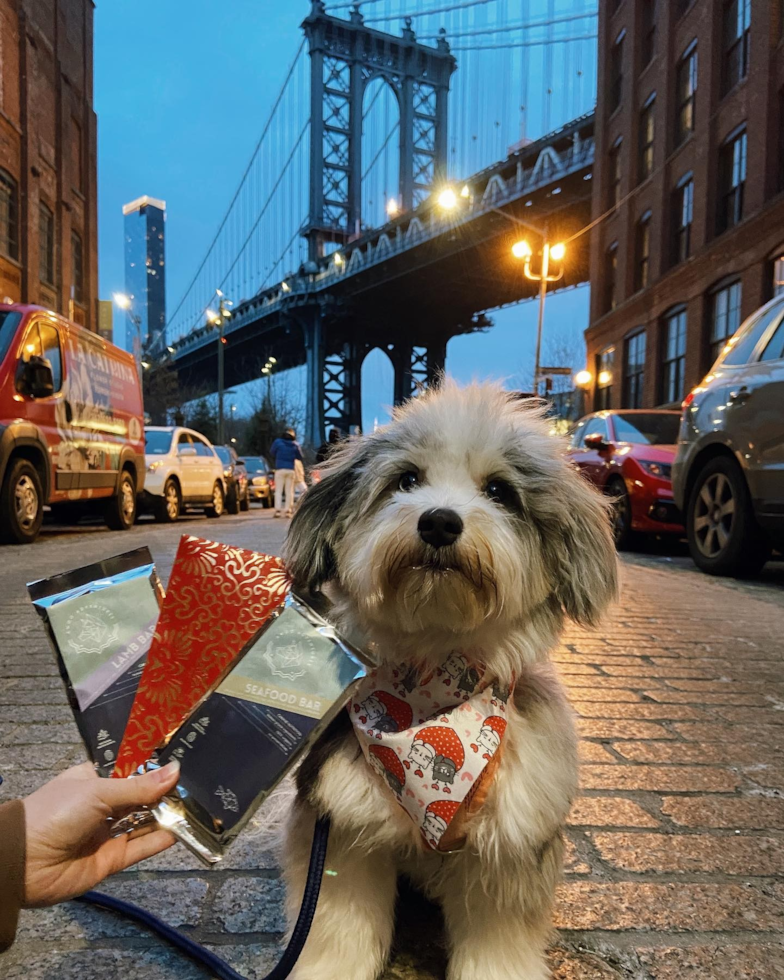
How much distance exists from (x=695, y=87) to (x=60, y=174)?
69.9 feet

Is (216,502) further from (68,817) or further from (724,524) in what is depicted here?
(68,817)

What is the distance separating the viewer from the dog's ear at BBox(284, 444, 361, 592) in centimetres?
165

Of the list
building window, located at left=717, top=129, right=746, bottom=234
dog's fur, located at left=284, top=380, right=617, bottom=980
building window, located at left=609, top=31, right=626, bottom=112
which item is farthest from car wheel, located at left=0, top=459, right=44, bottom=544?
building window, located at left=609, top=31, right=626, bottom=112

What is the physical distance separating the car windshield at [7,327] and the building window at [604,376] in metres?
21.7

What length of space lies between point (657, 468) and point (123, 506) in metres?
8.90

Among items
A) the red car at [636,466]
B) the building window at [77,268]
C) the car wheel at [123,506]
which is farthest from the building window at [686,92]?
the building window at [77,268]

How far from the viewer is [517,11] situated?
81.5m

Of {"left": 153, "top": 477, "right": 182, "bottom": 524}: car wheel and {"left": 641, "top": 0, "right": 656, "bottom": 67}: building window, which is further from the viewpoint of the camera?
{"left": 641, "top": 0, "right": 656, "bottom": 67}: building window

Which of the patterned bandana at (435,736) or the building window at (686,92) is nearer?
the patterned bandana at (435,736)

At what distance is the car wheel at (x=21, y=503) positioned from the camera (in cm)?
864

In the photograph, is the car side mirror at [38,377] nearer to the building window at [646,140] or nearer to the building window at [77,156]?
the building window at [77,156]

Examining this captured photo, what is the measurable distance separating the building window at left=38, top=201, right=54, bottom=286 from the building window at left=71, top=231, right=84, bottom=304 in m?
1.68

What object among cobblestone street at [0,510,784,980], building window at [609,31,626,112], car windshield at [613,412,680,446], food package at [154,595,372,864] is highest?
building window at [609,31,626,112]

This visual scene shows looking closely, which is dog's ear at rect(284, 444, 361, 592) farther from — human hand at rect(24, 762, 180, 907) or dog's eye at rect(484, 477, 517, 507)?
human hand at rect(24, 762, 180, 907)
